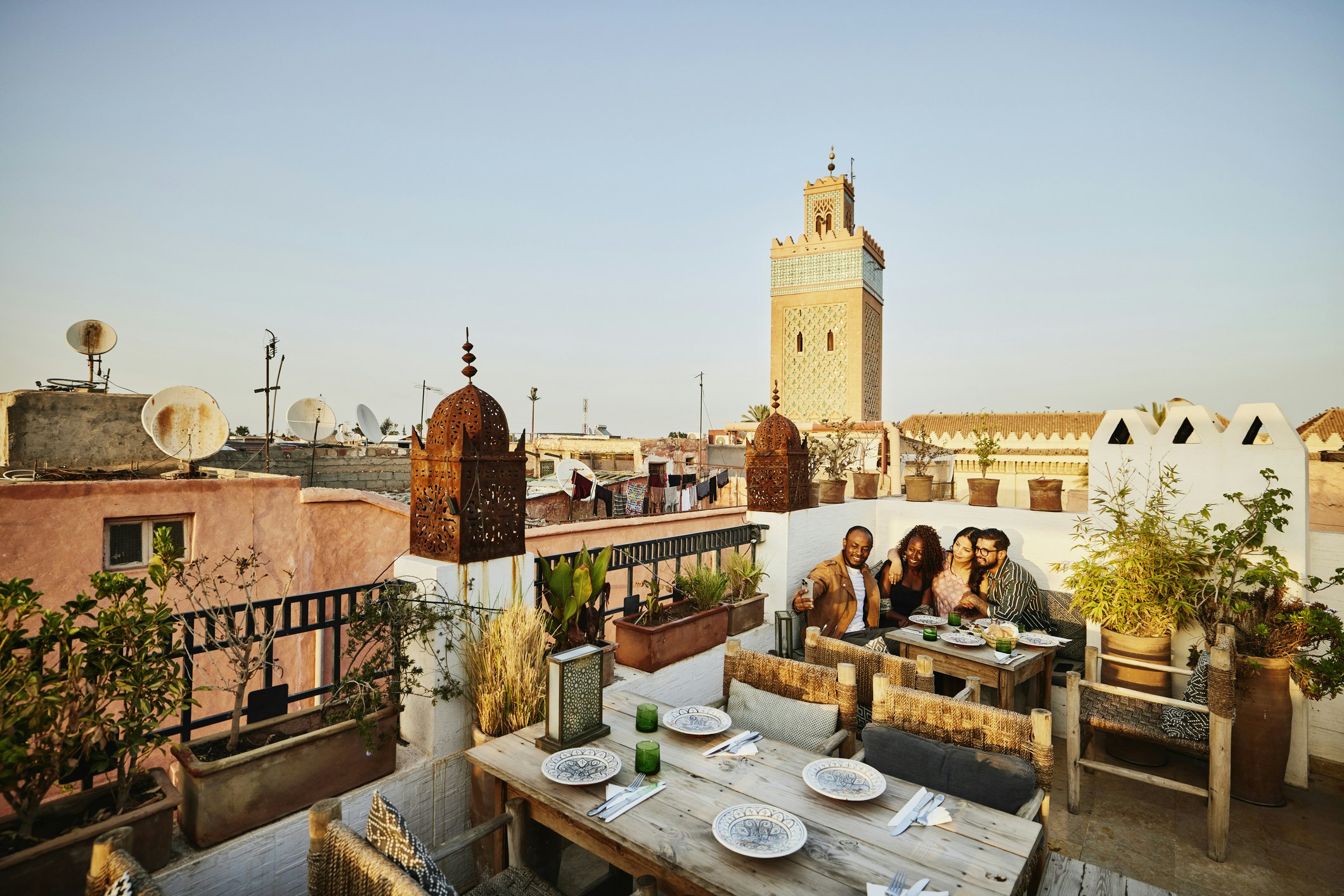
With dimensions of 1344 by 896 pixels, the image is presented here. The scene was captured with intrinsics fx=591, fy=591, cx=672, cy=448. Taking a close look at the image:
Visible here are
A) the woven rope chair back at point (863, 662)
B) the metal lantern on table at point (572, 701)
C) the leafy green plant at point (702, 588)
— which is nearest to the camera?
the metal lantern on table at point (572, 701)

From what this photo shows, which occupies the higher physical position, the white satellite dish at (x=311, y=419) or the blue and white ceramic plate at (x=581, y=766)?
the white satellite dish at (x=311, y=419)

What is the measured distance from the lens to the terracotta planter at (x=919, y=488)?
18.8ft

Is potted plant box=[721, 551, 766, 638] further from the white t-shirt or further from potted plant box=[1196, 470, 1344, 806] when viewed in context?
potted plant box=[1196, 470, 1344, 806]

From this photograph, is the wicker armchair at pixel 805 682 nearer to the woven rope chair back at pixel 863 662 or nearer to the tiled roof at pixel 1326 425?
the woven rope chair back at pixel 863 662

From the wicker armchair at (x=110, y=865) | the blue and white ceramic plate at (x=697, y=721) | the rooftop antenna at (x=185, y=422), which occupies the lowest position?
the blue and white ceramic plate at (x=697, y=721)

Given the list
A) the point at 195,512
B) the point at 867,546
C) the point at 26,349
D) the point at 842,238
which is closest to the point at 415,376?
the point at 26,349

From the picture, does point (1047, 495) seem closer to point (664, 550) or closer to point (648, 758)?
point (664, 550)

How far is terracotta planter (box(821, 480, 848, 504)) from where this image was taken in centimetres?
555

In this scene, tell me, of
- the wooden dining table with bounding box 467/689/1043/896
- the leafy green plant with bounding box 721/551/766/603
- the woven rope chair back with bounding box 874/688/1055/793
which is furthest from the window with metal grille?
the woven rope chair back with bounding box 874/688/1055/793

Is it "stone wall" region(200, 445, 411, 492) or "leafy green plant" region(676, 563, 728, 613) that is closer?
"leafy green plant" region(676, 563, 728, 613)

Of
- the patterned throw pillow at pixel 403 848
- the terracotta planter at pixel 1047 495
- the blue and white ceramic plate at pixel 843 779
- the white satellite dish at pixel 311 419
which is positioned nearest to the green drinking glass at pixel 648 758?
the blue and white ceramic plate at pixel 843 779

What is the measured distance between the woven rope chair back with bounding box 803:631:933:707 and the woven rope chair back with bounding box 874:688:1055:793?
13.2 inches

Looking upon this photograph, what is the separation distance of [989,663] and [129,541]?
7364mm

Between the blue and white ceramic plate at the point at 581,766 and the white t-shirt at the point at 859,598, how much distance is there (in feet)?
10.3
